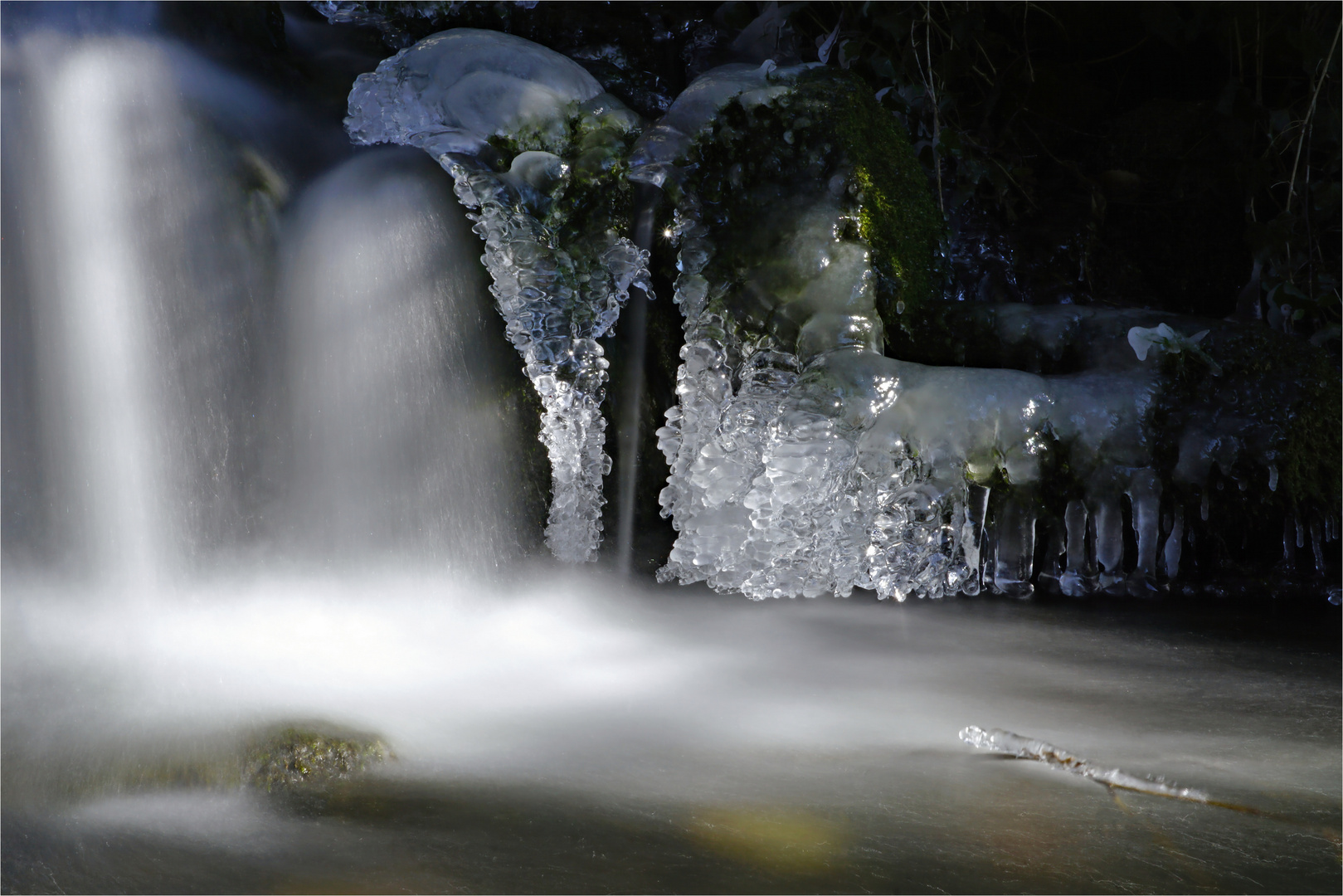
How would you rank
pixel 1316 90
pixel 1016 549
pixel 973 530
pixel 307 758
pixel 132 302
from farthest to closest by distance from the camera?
pixel 1316 90
pixel 1016 549
pixel 973 530
pixel 132 302
pixel 307 758

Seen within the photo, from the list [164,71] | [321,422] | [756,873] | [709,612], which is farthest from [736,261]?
[756,873]

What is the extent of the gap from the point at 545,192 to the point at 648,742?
5.96 ft

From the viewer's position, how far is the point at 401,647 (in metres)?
2.63

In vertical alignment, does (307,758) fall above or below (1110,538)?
below

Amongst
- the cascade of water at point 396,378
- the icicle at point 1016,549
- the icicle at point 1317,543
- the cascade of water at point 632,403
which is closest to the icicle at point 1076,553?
the icicle at point 1016,549

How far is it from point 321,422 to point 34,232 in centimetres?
85

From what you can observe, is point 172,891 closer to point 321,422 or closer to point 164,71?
point 321,422

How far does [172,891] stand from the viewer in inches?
59.1

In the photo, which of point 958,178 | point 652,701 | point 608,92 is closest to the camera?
point 652,701

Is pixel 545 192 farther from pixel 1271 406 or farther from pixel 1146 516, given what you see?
pixel 1271 406

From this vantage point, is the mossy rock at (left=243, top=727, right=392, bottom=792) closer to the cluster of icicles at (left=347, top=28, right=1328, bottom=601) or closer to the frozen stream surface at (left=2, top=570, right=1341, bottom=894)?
the frozen stream surface at (left=2, top=570, right=1341, bottom=894)

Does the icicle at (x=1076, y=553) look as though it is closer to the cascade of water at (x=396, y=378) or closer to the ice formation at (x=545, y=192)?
the ice formation at (x=545, y=192)

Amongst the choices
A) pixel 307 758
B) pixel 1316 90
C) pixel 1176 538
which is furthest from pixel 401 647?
pixel 1316 90

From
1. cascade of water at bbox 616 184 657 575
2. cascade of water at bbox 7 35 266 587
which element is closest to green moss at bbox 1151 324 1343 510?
cascade of water at bbox 616 184 657 575
